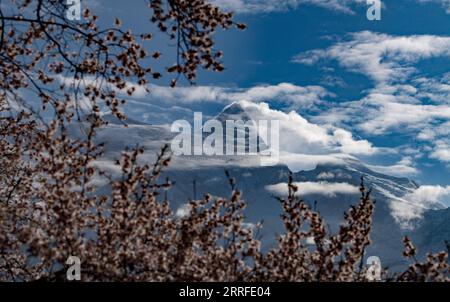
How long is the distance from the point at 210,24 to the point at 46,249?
5392mm

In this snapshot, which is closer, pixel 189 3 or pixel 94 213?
pixel 94 213

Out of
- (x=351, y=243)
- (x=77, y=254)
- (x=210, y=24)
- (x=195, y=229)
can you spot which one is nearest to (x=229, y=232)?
(x=195, y=229)

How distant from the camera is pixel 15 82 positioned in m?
12.1

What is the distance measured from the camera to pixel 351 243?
946 centimetres
